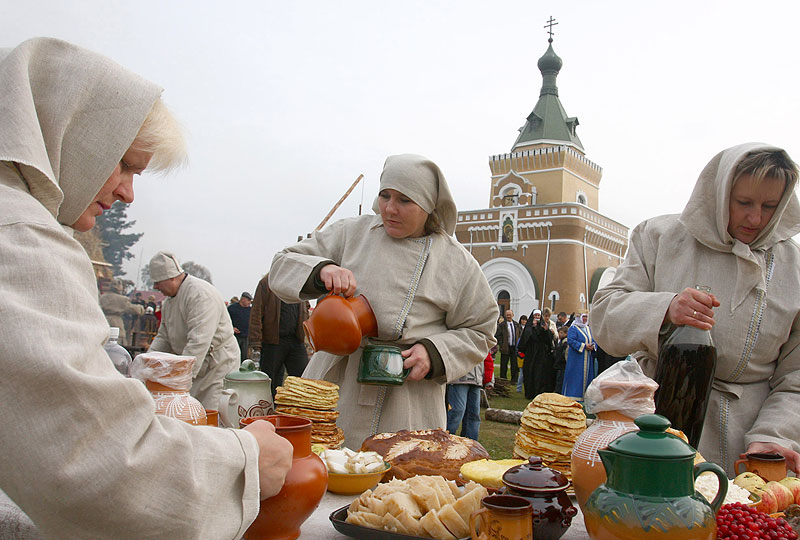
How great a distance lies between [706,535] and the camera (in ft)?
3.34

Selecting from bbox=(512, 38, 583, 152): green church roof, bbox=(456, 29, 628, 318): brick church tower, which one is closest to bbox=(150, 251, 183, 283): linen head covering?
bbox=(456, 29, 628, 318): brick church tower

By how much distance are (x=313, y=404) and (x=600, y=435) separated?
0.92 meters

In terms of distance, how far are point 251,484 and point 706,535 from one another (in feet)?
2.66

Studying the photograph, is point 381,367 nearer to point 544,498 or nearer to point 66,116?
point 544,498

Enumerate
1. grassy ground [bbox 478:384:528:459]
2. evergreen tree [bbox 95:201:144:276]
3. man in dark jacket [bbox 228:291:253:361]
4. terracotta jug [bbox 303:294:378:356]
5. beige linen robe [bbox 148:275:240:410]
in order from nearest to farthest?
terracotta jug [bbox 303:294:378:356] → beige linen robe [bbox 148:275:240:410] → grassy ground [bbox 478:384:528:459] → man in dark jacket [bbox 228:291:253:361] → evergreen tree [bbox 95:201:144:276]

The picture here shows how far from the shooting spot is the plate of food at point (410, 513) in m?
1.21

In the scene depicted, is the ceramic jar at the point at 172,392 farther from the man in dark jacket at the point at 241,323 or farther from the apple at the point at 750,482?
the man in dark jacket at the point at 241,323

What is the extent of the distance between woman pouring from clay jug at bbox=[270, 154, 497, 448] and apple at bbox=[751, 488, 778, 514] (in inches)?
45.0

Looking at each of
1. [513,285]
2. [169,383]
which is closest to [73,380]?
[169,383]

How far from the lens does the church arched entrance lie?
32531 millimetres

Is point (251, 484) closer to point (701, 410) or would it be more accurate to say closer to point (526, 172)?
point (701, 410)

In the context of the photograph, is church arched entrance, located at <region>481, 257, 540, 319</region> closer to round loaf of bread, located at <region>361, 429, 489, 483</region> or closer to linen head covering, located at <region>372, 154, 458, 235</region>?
linen head covering, located at <region>372, 154, 458, 235</region>

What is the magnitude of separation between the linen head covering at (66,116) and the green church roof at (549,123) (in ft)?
129

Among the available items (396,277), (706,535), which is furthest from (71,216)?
(396,277)
